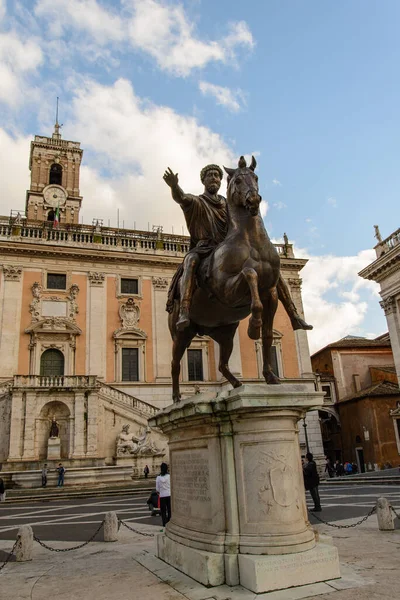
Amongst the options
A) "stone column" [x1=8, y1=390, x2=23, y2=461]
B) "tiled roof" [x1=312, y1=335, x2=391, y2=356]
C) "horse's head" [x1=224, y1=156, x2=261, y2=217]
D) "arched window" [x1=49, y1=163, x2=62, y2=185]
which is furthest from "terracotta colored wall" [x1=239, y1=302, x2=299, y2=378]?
"horse's head" [x1=224, y1=156, x2=261, y2=217]

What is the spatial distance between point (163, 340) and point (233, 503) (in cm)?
2607

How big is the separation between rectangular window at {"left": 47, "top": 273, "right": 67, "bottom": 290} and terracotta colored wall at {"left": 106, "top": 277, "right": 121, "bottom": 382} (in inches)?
110

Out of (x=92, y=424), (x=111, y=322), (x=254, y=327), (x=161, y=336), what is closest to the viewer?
(x=254, y=327)

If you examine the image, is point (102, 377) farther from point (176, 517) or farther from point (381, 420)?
point (176, 517)

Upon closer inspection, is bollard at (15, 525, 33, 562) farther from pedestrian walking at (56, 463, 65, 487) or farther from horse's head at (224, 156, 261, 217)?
pedestrian walking at (56, 463, 65, 487)

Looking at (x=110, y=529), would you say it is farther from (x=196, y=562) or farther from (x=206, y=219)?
(x=206, y=219)

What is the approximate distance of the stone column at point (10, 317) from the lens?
2689 cm

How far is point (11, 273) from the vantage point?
2875 cm

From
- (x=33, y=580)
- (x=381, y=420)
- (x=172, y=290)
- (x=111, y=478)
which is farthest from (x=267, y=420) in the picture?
(x=381, y=420)

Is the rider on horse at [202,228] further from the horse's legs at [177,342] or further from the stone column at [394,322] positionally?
the stone column at [394,322]

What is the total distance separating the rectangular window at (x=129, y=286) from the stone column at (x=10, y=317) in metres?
6.49

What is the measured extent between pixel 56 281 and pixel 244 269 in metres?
26.7

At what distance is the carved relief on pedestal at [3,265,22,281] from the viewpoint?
28.7 meters

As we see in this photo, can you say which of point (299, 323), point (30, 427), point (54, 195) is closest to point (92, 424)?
point (30, 427)
